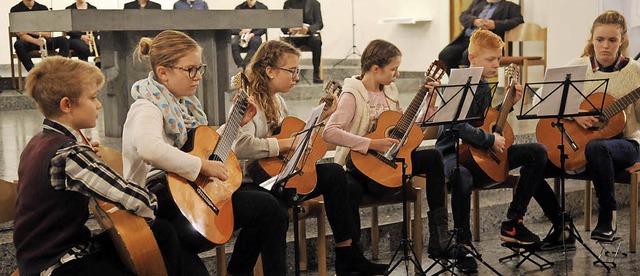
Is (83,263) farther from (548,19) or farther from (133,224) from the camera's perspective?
(548,19)

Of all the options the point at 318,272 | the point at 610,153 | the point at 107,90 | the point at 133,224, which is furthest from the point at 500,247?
the point at 107,90

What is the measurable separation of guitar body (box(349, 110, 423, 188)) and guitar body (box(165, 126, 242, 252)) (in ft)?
2.88

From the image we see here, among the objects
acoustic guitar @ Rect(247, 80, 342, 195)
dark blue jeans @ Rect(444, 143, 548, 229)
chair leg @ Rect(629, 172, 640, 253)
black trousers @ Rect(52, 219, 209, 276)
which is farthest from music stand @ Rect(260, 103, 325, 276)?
chair leg @ Rect(629, 172, 640, 253)

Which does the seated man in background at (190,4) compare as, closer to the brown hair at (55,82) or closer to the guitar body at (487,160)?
the guitar body at (487,160)

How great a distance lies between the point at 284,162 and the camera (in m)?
3.87

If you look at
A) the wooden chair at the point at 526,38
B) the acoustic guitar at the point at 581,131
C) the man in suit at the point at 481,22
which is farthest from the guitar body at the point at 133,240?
the wooden chair at the point at 526,38

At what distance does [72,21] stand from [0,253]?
196 cm

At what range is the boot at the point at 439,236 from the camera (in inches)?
169

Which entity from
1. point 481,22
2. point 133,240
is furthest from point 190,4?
point 133,240

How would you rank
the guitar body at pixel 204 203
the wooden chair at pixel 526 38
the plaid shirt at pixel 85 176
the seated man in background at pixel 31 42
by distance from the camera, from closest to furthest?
the plaid shirt at pixel 85 176 → the guitar body at pixel 204 203 → the wooden chair at pixel 526 38 → the seated man in background at pixel 31 42

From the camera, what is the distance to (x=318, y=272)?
14.3ft

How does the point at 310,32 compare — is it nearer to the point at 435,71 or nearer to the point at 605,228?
the point at 605,228

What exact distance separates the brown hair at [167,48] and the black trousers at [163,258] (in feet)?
2.10

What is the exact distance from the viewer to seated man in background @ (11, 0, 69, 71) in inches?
371
